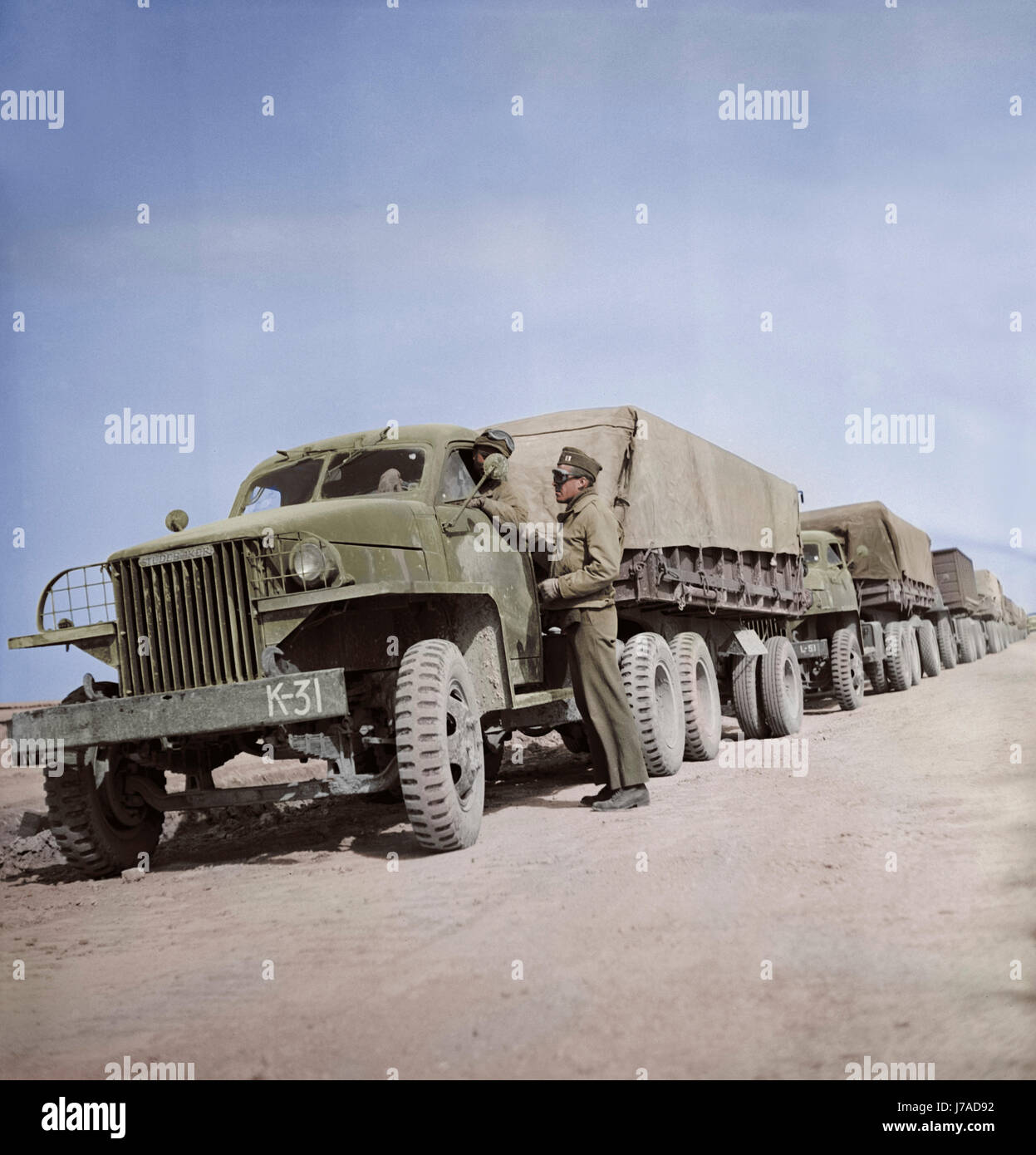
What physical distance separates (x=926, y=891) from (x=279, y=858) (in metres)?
3.60

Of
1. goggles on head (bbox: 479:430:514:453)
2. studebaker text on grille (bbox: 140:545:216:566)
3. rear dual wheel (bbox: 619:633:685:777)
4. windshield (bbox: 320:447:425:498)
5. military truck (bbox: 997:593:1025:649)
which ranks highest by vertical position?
goggles on head (bbox: 479:430:514:453)

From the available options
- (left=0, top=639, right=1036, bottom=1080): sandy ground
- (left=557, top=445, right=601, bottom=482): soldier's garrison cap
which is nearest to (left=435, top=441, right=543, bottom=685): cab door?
(left=557, top=445, right=601, bottom=482): soldier's garrison cap

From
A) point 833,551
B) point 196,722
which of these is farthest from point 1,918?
point 833,551

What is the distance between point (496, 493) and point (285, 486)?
4.54 feet

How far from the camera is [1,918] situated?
211 inches

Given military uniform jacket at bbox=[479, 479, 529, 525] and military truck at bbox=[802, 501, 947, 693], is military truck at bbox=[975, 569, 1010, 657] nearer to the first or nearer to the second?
military truck at bbox=[802, 501, 947, 693]

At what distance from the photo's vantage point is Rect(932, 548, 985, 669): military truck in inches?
1014

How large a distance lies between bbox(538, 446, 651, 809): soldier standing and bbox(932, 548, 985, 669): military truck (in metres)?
19.7

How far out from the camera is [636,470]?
854 centimetres

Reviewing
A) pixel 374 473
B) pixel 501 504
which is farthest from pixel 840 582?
pixel 374 473

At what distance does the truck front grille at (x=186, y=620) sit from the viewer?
17.9 feet

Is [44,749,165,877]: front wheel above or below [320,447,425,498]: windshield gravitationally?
below

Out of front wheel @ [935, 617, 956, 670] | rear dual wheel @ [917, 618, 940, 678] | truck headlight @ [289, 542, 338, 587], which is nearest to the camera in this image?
truck headlight @ [289, 542, 338, 587]
